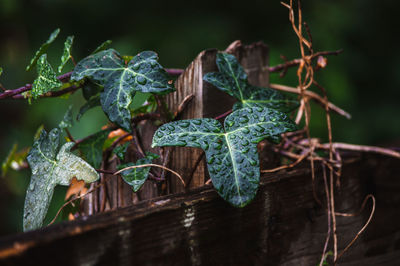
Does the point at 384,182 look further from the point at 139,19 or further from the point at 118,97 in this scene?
the point at 139,19

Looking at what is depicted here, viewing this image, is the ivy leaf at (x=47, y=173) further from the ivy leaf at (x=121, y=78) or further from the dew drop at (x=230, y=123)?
the dew drop at (x=230, y=123)

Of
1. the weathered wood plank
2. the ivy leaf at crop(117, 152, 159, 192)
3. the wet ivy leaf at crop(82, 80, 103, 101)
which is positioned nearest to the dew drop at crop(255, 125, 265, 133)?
the weathered wood plank

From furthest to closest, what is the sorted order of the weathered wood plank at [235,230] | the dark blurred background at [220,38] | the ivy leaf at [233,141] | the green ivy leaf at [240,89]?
the dark blurred background at [220,38], the green ivy leaf at [240,89], the ivy leaf at [233,141], the weathered wood plank at [235,230]

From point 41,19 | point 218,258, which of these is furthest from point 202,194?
point 41,19

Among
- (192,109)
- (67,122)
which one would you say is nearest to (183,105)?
(192,109)

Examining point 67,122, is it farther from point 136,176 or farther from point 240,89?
point 240,89

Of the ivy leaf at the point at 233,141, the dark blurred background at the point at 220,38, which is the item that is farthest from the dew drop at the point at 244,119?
the dark blurred background at the point at 220,38
